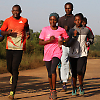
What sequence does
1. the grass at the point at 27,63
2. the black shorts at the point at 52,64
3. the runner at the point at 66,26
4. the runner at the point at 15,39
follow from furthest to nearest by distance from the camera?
the grass at the point at 27,63 → the runner at the point at 66,26 → the runner at the point at 15,39 → the black shorts at the point at 52,64

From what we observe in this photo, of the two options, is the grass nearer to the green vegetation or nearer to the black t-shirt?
the green vegetation

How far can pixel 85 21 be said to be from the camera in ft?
25.6

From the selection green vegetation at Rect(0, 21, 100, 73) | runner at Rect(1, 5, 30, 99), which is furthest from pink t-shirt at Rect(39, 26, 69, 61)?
green vegetation at Rect(0, 21, 100, 73)

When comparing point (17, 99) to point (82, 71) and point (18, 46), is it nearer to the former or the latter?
point (18, 46)

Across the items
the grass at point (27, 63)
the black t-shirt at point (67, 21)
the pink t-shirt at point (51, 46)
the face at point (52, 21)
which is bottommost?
the grass at point (27, 63)

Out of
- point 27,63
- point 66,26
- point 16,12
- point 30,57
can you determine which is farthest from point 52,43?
point 30,57

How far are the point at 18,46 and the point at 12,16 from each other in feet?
2.39

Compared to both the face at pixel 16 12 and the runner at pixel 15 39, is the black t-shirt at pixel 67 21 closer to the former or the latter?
the runner at pixel 15 39

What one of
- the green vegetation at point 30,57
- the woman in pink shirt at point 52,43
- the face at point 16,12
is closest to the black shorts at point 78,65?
the woman in pink shirt at point 52,43

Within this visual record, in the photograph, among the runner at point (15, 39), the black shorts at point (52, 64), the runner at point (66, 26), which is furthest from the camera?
the runner at point (66, 26)

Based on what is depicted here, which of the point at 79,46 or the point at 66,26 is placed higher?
the point at 66,26

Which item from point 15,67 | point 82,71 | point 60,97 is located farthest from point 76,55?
point 15,67

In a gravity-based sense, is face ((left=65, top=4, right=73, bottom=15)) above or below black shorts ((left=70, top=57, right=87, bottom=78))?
above

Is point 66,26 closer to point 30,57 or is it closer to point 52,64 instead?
point 52,64
